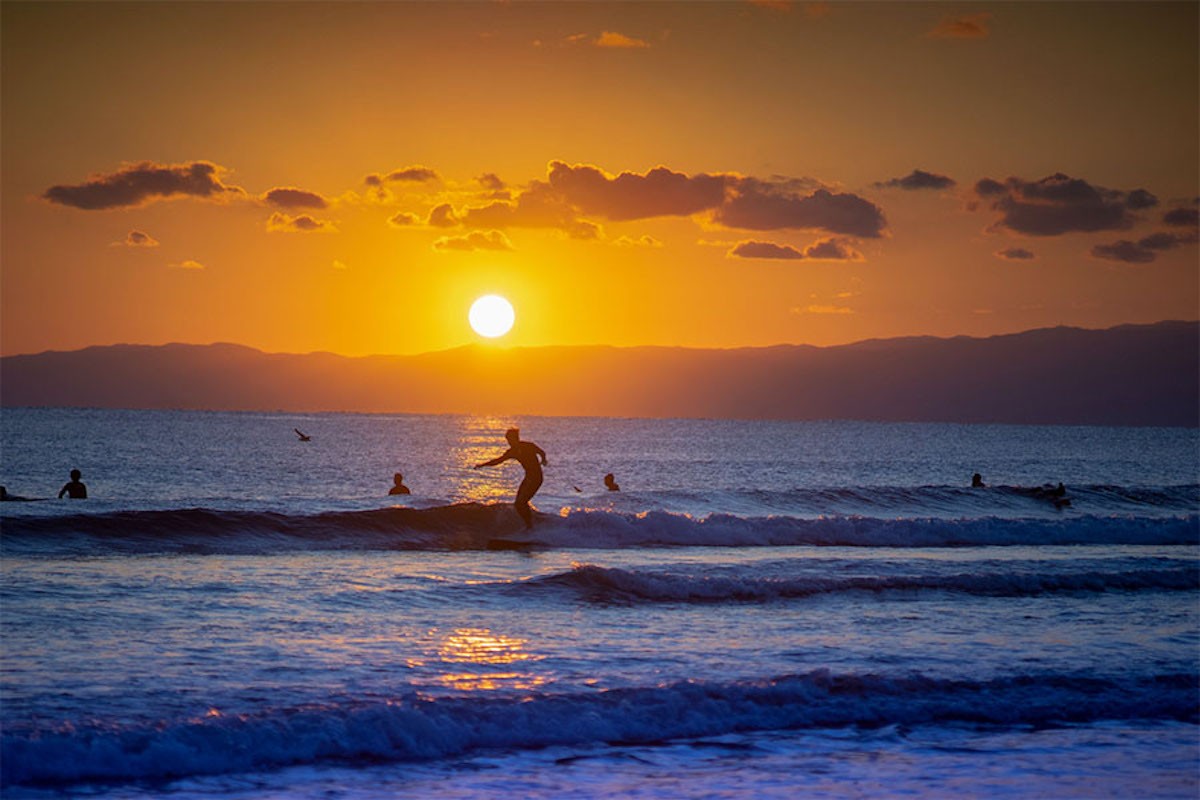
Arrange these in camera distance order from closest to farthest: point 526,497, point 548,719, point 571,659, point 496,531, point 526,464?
point 548,719, point 571,659, point 526,464, point 526,497, point 496,531

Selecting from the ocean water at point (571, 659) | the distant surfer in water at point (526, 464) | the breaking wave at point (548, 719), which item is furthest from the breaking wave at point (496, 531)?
the breaking wave at point (548, 719)

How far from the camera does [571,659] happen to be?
460 inches

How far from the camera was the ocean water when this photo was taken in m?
8.55

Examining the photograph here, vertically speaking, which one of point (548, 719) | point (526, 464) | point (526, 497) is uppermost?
point (526, 464)

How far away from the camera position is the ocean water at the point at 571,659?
28.0ft

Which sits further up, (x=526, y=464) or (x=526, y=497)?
(x=526, y=464)

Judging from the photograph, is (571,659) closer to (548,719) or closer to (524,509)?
(548,719)

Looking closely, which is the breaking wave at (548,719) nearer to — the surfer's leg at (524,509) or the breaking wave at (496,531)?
the breaking wave at (496,531)

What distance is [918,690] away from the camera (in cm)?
1088

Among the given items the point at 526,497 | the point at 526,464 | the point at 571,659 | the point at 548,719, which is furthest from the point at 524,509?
the point at 548,719

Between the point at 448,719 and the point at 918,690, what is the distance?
471cm

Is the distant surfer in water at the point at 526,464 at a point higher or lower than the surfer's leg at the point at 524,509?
higher

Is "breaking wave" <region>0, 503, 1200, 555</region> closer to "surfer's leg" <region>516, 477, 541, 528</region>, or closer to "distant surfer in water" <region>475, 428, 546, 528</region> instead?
"surfer's leg" <region>516, 477, 541, 528</region>

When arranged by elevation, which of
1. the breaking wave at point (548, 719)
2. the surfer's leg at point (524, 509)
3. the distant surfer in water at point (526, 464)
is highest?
the distant surfer in water at point (526, 464)
